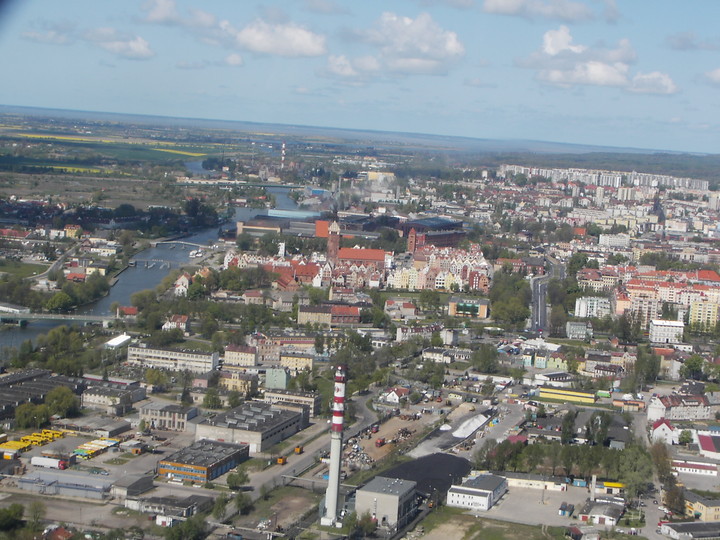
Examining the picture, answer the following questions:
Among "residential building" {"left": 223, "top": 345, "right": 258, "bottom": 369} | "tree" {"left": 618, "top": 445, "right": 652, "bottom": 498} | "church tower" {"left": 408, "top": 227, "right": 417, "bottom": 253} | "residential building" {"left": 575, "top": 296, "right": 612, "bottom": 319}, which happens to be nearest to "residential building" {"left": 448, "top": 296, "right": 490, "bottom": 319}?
"residential building" {"left": 575, "top": 296, "right": 612, "bottom": 319}

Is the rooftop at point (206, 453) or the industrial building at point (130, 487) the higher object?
the rooftop at point (206, 453)

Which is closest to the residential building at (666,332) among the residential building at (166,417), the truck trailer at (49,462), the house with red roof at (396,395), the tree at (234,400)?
the house with red roof at (396,395)

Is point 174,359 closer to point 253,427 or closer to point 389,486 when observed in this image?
point 253,427

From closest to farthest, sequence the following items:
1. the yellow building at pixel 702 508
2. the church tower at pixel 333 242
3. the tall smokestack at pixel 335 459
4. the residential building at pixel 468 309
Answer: the tall smokestack at pixel 335 459
the yellow building at pixel 702 508
the residential building at pixel 468 309
the church tower at pixel 333 242

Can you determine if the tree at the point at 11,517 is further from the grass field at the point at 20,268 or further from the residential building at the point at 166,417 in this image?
the grass field at the point at 20,268

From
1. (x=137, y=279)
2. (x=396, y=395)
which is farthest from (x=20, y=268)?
(x=396, y=395)

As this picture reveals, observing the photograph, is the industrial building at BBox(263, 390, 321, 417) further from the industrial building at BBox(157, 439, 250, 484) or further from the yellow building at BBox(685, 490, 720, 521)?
the yellow building at BBox(685, 490, 720, 521)
